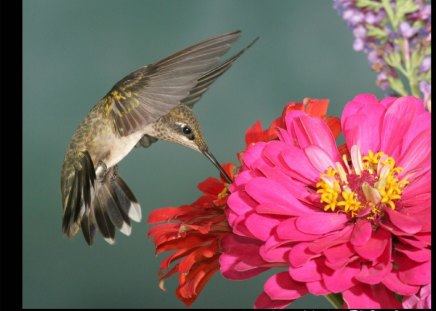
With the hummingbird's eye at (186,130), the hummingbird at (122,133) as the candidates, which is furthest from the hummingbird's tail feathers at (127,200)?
the hummingbird's eye at (186,130)

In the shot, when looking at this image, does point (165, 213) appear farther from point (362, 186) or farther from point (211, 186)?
point (362, 186)

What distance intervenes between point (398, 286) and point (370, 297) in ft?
0.08

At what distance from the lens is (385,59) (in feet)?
2.35

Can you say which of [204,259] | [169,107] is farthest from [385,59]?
[204,259]

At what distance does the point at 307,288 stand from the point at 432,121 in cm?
14

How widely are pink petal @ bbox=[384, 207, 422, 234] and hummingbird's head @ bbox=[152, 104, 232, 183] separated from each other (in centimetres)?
37

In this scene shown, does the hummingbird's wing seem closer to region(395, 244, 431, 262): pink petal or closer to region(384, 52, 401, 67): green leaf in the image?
region(384, 52, 401, 67): green leaf

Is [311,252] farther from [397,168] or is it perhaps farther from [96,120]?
[96,120]

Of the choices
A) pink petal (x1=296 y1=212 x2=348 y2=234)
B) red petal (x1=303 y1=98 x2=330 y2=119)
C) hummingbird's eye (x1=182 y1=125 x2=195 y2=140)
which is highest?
red petal (x1=303 y1=98 x2=330 y2=119)

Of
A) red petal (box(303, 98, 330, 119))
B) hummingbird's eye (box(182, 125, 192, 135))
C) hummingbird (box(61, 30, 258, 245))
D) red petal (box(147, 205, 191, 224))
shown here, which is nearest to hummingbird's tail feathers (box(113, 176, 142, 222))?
hummingbird (box(61, 30, 258, 245))

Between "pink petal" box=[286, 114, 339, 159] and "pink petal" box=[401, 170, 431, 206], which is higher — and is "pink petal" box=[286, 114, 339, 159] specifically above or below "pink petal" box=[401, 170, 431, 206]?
above

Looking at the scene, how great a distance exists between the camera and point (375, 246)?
342 millimetres

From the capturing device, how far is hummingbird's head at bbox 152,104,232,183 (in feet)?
2.35

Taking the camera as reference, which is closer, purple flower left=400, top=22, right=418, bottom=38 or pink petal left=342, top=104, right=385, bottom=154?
pink petal left=342, top=104, right=385, bottom=154
